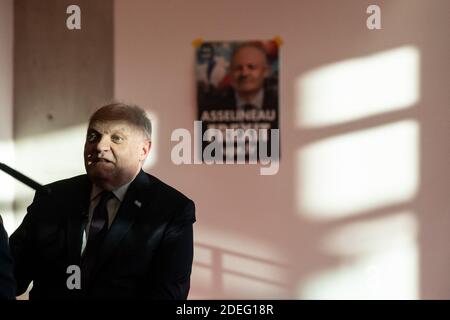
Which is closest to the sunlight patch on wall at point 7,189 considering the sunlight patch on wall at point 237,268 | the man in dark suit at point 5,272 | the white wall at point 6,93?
the white wall at point 6,93

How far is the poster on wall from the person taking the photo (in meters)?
3.93

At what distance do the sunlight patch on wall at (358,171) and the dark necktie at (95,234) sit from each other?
83.3 inches

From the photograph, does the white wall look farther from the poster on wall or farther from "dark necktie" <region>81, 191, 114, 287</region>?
"dark necktie" <region>81, 191, 114, 287</region>

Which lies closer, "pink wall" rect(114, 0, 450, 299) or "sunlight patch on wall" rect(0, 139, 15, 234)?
"sunlight patch on wall" rect(0, 139, 15, 234)

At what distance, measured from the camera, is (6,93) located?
3793mm

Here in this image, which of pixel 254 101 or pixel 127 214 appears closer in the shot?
pixel 127 214

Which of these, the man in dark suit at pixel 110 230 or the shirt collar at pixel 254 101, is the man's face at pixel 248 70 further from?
the man in dark suit at pixel 110 230

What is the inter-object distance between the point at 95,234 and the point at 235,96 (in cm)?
212

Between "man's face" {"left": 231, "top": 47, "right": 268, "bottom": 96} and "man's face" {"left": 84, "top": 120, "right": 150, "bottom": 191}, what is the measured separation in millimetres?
1945

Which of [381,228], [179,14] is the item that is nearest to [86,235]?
[179,14]

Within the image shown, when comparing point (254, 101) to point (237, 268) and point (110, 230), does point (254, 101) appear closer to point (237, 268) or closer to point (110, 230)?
point (237, 268)

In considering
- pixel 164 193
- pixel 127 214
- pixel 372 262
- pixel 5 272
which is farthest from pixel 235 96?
pixel 5 272

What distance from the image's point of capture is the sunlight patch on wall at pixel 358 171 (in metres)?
4.03

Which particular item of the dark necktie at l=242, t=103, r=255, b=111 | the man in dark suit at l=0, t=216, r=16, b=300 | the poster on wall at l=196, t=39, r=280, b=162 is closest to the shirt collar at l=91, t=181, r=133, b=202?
the man in dark suit at l=0, t=216, r=16, b=300
